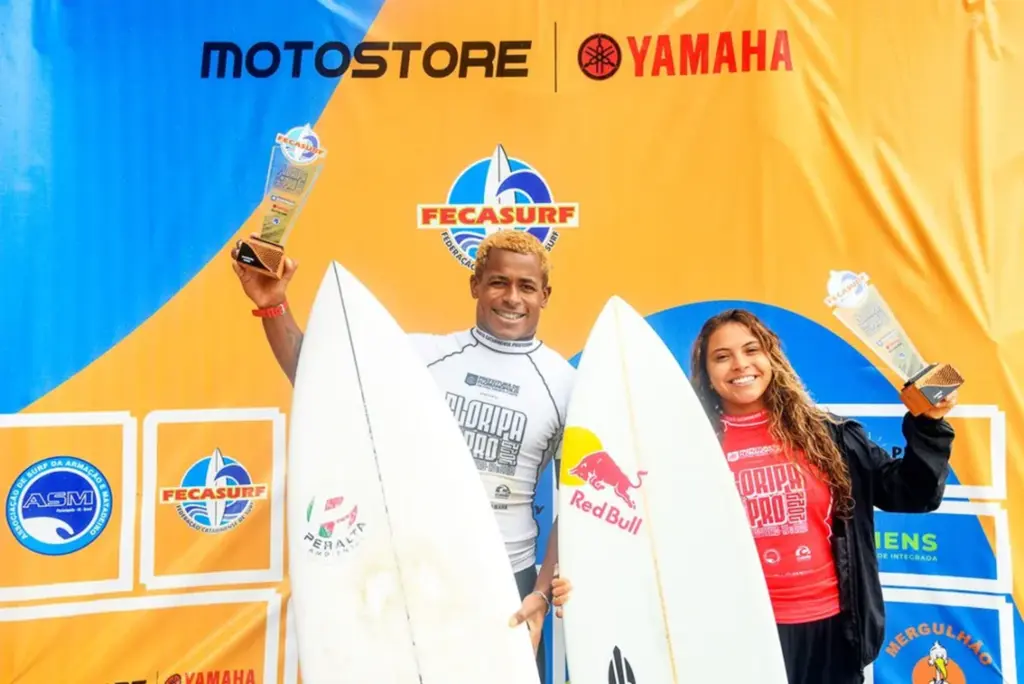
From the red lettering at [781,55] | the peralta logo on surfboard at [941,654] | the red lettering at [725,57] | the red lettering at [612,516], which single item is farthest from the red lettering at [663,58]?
the peralta logo on surfboard at [941,654]

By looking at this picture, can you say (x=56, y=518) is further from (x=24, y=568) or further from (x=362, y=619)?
(x=362, y=619)

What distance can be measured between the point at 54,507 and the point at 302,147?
3.79ft

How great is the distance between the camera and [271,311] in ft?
5.43

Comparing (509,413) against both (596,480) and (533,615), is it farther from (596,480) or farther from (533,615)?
(533,615)

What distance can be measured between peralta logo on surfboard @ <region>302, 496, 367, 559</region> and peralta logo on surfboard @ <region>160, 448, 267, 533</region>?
0.26m

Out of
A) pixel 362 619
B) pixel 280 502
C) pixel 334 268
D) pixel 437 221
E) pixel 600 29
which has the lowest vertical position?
pixel 362 619

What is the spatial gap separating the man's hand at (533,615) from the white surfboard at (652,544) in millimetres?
72

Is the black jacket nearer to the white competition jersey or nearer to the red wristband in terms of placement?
the white competition jersey

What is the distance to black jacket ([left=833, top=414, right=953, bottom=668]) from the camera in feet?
5.35

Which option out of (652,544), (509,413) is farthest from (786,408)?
(509,413)

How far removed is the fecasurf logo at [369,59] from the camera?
180 cm

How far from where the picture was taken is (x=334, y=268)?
1674 mm

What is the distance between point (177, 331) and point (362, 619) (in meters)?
0.89

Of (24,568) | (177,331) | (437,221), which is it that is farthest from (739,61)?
(24,568)
